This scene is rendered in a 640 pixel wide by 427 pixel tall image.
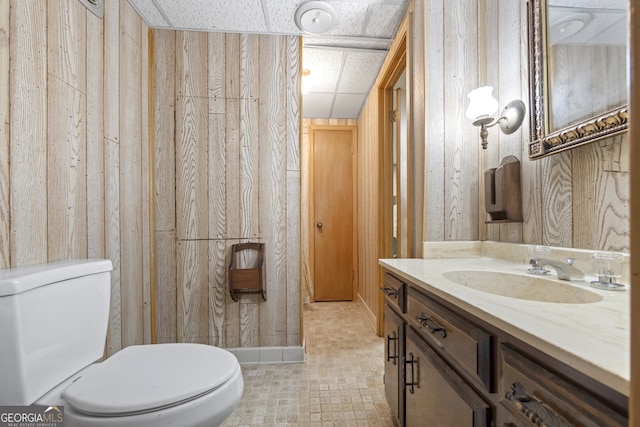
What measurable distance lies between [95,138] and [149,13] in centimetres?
97

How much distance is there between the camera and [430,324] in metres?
0.90

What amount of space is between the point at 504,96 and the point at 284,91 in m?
1.32

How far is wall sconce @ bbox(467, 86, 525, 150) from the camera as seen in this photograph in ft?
4.38

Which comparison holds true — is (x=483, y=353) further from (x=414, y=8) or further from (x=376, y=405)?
(x=414, y=8)

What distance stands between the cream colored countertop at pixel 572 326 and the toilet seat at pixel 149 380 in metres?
0.75

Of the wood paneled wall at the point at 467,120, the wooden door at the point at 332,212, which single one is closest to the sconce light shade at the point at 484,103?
the wood paneled wall at the point at 467,120

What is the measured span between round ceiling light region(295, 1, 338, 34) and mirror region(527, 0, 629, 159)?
1.07 metres

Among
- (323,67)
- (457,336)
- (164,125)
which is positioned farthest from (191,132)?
(457,336)

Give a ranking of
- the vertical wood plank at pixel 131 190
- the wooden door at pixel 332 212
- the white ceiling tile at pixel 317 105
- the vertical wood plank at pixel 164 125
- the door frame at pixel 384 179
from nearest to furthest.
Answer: the vertical wood plank at pixel 131 190 → the vertical wood plank at pixel 164 125 → the door frame at pixel 384 179 → the white ceiling tile at pixel 317 105 → the wooden door at pixel 332 212

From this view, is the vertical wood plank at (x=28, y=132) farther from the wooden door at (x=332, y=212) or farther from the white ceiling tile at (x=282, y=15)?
the wooden door at (x=332, y=212)

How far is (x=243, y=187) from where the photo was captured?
6.66ft

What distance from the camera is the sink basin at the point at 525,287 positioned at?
855 millimetres

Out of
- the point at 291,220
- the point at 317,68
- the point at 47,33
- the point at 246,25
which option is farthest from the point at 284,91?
the point at 47,33

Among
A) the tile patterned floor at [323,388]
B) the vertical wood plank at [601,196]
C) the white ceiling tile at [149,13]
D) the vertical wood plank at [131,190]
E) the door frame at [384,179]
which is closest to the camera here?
the vertical wood plank at [601,196]
